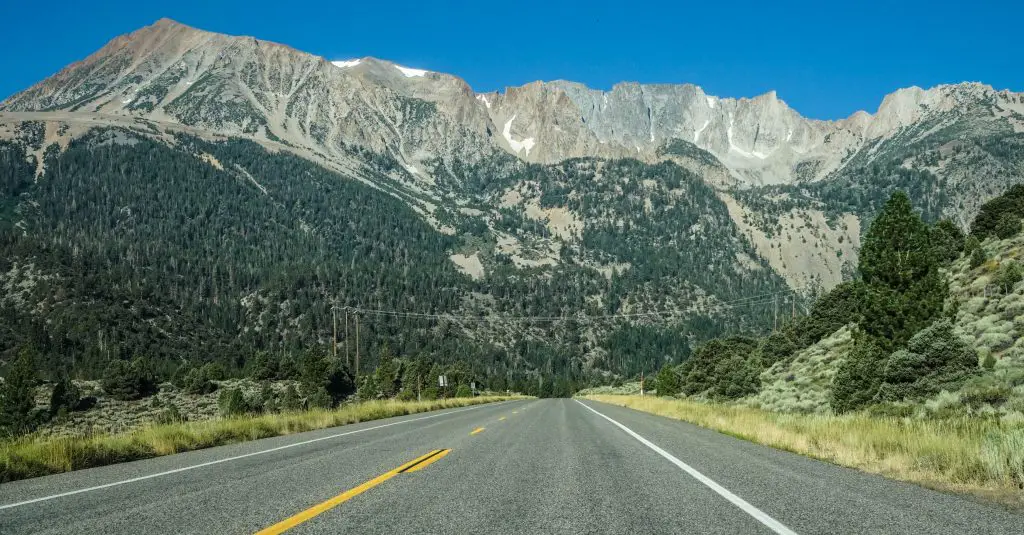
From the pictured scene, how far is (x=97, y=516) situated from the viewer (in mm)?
6566

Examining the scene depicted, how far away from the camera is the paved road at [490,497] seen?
19.6 ft

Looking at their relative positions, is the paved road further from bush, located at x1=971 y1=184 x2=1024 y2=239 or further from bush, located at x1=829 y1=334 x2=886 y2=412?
bush, located at x1=971 y1=184 x2=1024 y2=239

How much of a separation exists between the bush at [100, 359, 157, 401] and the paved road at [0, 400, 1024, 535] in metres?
95.0

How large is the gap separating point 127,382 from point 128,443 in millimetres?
93367

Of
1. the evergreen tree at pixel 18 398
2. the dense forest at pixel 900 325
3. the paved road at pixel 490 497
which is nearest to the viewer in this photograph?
the paved road at pixel 490 497

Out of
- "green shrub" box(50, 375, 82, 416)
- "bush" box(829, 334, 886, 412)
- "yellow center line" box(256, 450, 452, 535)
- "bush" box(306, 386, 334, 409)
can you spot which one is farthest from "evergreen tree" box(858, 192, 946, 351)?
"green shrub" box(50, 375, 82, 416)

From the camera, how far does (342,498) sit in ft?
24.0

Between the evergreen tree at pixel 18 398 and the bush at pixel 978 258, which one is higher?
the bush at pixel 978 258

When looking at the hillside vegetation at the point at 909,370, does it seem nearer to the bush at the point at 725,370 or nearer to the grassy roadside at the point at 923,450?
the grassy roadside at the point at 923,450

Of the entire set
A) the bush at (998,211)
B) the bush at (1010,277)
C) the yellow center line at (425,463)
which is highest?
the bush at (998,211)

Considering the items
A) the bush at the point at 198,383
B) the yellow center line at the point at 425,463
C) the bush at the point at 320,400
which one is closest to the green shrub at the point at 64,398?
the bush at the point at 198,383

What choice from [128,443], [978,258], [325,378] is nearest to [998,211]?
[978,258]

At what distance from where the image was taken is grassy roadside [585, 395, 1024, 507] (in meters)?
8.00

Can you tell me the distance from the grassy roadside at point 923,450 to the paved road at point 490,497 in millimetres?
661
